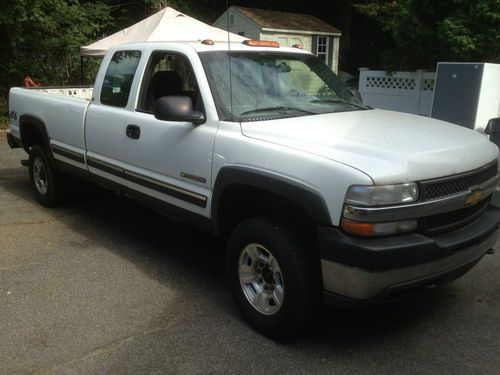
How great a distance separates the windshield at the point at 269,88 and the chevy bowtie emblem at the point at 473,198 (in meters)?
1.29

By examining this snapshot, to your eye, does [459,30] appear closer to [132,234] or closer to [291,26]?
[132,234]

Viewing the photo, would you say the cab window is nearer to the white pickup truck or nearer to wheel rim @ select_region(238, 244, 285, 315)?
the white pickup truck

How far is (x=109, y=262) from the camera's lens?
4742 millimetres

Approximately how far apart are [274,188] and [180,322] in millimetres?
1227

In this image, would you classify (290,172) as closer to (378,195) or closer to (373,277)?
(378,195)

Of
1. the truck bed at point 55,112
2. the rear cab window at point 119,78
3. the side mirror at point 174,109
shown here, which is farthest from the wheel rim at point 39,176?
the side mirror at point 174,109

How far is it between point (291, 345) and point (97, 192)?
439 centimetres

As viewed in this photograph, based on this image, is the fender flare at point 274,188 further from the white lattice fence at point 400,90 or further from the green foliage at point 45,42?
the green foliage at point 45,42

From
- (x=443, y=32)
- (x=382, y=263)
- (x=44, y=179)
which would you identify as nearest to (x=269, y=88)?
(x=382, y=263)

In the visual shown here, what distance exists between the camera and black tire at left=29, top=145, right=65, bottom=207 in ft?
20.2

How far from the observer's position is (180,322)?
3.68 meters

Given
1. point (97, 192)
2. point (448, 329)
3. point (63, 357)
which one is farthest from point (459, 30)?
point (63, 357)

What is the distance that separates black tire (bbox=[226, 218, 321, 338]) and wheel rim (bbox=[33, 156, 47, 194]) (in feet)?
12.1

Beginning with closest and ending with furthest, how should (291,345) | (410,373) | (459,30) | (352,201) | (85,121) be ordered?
(352,201)
(410,373)
(291,345)
(85,121)
(459,30)
